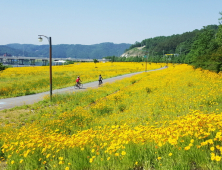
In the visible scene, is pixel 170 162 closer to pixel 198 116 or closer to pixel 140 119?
pixel 198 116

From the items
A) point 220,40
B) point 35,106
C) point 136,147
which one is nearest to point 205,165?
point 136,147

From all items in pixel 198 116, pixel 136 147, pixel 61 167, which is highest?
pixel 198 116

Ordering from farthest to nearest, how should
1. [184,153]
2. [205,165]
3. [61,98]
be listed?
1. [61,98]
2. [184,153]
3. [205,165]

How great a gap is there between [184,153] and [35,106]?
47.0 feet

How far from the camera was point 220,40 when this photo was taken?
39500mm

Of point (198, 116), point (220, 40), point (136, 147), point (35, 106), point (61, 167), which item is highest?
point (220, 40)

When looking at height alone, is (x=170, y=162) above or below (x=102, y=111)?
above

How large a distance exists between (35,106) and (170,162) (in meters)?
14.3

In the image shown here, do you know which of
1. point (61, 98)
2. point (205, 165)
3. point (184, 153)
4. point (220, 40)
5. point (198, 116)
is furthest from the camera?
point (220, 40)

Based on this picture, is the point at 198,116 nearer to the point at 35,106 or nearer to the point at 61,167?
the point at 61,167

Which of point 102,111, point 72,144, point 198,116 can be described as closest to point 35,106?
point 102,111

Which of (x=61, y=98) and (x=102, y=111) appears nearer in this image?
(x=102, y=111)

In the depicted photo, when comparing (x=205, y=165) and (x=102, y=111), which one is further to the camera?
(x=102, y=111)

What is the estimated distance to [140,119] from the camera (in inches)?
381
